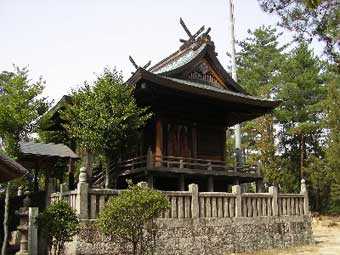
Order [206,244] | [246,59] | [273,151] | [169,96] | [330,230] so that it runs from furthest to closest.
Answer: [246,59], [273,151], [330,230], [169,96], [206,244]

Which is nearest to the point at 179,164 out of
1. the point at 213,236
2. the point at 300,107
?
the point at 213,236

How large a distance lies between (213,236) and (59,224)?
5897mm

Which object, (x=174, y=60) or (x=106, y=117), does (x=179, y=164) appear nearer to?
(x=106, y=117)

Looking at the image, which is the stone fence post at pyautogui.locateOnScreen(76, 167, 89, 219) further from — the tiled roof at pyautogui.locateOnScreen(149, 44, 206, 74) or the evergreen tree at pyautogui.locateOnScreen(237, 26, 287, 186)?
the evergreen tree at pyautogui.locateOnScreen(237, 26, 287, 186)

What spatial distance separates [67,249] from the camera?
12.8m

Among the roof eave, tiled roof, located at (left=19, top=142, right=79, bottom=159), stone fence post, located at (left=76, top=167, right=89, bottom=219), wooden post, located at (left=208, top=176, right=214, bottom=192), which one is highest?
the roof eave

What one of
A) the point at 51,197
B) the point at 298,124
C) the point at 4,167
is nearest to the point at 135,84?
the point at 51,197

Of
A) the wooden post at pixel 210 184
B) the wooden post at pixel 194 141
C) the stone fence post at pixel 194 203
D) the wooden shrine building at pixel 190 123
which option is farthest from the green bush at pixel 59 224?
the wooden post at pixel 194 141

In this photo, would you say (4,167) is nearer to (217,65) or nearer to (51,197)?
(51,197)

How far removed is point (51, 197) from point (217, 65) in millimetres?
11668

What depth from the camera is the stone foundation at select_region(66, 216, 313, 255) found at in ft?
41.5

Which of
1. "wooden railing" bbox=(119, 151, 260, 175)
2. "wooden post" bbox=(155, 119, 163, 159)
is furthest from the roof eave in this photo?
"wooden railing" bbox=(119, 151, 260, 175)

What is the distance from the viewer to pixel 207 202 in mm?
15484

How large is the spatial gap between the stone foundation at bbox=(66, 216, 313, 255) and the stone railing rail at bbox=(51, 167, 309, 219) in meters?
0.25
